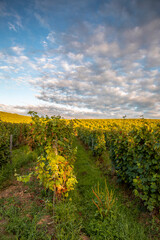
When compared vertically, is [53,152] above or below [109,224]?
above

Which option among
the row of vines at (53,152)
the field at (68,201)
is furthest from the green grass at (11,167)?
the row of vines at (53,152)

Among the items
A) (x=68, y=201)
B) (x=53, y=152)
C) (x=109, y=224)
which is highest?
(x=53, y=152)

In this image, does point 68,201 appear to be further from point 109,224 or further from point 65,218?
point 109,224

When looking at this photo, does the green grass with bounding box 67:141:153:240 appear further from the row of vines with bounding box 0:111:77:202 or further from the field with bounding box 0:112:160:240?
the row of vines with bounding box 0:111:77:202

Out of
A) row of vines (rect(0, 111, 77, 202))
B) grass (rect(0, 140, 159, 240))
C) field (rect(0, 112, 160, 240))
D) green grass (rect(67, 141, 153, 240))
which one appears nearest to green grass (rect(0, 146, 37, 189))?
field (rect(0, 112, 160, 240))

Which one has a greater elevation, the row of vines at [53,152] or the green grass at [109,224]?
the row of vines at [53,152]

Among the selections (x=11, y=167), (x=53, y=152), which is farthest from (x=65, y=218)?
(x=11, y=167)

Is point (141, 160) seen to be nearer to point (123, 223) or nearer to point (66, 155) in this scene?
point (123, 223)

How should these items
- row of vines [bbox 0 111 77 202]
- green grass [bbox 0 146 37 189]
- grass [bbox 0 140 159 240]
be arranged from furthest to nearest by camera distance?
green grass [bbox 0 146 37 189]
row of vines [bbox 0 111 77 202]
grass [bbox 0 140 159 240]

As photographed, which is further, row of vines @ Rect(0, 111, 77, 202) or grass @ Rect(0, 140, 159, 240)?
row of vines @ Rect(0, 111, 77, 202)

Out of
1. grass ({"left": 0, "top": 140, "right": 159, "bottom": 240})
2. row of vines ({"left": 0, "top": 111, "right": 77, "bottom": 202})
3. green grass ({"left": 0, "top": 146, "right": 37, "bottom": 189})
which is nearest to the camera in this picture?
grass ({"left": 0, "top": 140, "right": 159, "bottom": 240})

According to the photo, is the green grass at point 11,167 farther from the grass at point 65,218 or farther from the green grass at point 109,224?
the green grass at point 109,224

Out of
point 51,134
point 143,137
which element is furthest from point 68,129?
point 143,137

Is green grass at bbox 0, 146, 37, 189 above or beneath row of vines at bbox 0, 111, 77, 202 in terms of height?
beneath
